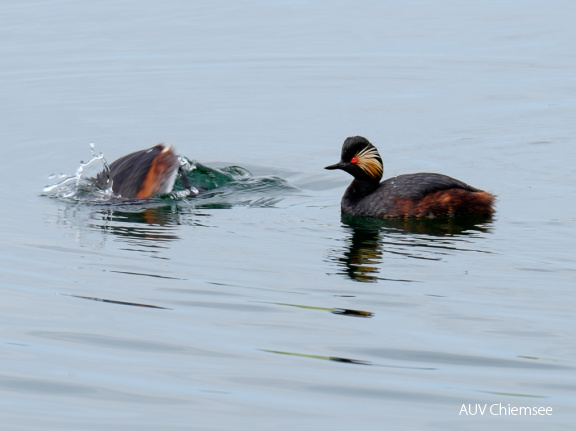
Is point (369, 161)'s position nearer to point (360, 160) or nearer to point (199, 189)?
point (360, 160)

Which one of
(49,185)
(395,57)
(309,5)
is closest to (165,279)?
(49,185)

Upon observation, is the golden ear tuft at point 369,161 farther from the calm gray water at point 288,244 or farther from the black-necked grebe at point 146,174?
the black-necked grebe at point 146,174

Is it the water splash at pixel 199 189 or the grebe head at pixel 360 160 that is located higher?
the grebe head at pixel 360 160

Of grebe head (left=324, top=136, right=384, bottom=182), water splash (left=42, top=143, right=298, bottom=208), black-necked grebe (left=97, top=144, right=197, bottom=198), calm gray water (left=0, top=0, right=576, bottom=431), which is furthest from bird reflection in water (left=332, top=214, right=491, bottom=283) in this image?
black-necked grebe (left=97, top=144, right=197, bottom=198)

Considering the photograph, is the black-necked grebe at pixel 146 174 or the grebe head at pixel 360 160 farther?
the black-necked grebe at pixel 146 174

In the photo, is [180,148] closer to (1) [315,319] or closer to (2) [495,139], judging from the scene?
(2) [495,139]

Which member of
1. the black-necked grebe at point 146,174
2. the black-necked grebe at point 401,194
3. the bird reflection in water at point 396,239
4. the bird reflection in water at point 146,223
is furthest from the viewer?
the black-necked grebe at point 146,174

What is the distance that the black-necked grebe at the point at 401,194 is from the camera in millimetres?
11859

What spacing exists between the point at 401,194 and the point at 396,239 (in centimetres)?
106

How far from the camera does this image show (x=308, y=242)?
1073cm

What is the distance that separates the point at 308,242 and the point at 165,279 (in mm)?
1973

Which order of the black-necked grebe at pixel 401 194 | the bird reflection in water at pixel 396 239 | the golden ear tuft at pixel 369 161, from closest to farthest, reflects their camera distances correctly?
the bird reflection in water at pixel 396 239, the black-necked grebe at pixel 401 194, the golden ear tuft at pixel 369 161

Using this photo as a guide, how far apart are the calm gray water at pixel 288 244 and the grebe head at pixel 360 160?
533 mm

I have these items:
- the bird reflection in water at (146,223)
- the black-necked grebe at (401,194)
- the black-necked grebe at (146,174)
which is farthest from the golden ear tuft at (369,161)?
the black-necked grebe at (146,174)
